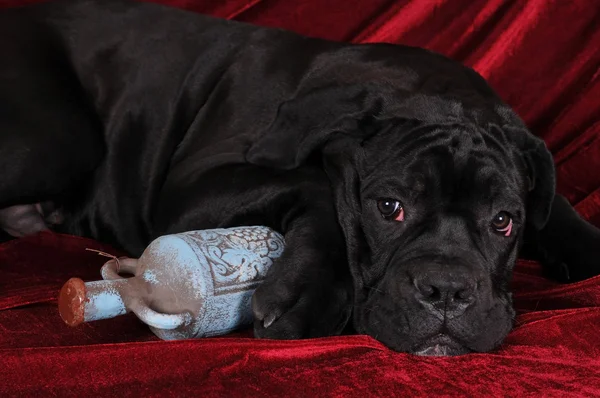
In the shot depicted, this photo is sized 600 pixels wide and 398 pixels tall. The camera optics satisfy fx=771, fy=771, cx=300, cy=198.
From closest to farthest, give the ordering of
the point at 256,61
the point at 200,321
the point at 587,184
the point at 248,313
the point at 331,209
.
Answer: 1. the point at 200,321
2. the point at 248,313
3. the point at 331,209
4. the point at 256,61
5. the point at 587,184

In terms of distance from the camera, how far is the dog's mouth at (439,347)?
160 cm

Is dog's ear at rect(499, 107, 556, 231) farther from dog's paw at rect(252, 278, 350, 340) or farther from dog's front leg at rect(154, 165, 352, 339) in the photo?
dog's paw at rect(252, 278, 350, 340)

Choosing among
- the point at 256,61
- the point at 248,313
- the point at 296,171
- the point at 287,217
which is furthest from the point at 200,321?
the point at 256,61

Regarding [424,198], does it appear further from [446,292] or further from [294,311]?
[294,311]

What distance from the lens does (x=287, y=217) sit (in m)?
1.93

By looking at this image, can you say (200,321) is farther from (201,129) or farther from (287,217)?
(201,129)

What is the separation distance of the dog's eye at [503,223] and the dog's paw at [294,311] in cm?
45

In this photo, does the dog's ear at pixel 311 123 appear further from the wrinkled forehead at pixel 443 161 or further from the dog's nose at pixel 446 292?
the dog's nose at pixel 446 292

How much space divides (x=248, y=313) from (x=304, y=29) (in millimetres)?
1727

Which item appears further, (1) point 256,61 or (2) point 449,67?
(1) point 256,61

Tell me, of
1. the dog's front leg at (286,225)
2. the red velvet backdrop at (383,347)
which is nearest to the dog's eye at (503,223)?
the red velvet backdrop at (383,347)

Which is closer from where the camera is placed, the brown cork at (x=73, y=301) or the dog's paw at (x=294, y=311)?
the brown cork at (x=73, y=301)

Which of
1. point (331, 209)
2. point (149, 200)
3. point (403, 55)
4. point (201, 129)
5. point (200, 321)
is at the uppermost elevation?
point (403, 55)

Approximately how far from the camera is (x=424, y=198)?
181 centimetres
